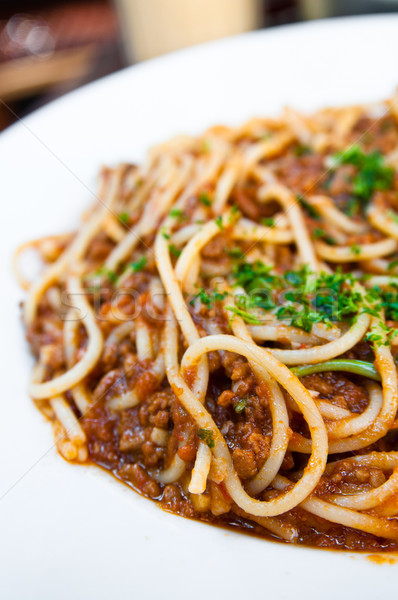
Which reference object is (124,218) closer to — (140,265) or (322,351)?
(140,265)

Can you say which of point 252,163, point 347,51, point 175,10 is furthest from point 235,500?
point 175,10

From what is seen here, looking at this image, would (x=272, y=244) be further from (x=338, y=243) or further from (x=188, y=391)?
(x=188, y=391)

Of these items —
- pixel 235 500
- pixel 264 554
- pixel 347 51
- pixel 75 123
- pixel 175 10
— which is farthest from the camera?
pixel 175 10

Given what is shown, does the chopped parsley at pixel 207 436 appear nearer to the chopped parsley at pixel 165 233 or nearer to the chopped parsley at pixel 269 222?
the chopped parsley at pixel 165 233

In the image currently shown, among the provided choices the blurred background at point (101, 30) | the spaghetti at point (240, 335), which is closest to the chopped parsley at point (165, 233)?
the spaghetti at point (240, 335)

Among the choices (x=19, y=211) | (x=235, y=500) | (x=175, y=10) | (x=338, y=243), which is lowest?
(x=235, y=500)

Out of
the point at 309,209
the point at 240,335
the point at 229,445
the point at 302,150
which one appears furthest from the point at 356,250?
the point at 229,445
